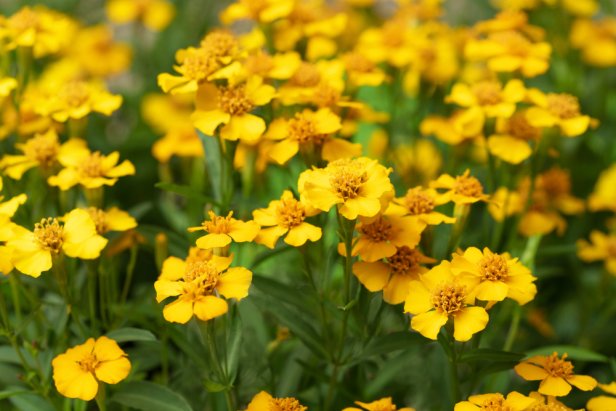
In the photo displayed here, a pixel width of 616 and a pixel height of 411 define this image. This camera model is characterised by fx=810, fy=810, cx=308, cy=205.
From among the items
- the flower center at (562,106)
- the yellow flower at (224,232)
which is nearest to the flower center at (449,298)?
the yellow flower at (224,232)

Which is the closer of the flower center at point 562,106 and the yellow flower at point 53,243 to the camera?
the yellow flower at point 53,243

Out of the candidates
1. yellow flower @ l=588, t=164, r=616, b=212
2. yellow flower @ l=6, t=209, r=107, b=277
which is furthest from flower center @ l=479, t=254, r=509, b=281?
yellow flower @ l=588, t=164, r=616, b=212

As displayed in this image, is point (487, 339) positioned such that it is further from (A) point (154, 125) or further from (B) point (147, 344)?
(A) point (154, 125)

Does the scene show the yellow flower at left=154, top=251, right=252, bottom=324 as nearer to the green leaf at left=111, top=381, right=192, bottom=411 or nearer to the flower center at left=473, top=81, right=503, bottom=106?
the green leaf at left=111, top=381, right=192, bottom=411

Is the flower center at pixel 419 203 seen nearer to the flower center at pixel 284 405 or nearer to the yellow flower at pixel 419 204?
the yellow flower at pixel 419 204

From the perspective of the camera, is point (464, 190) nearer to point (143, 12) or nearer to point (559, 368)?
point (559, 368)

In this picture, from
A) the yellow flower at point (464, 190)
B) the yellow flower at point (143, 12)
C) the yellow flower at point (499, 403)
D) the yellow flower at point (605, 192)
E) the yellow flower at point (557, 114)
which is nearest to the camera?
the yellow flower at point (499, 403)

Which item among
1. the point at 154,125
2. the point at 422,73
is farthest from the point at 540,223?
the point at 154,125

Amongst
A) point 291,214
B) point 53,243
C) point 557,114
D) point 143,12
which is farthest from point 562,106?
point 143,12
